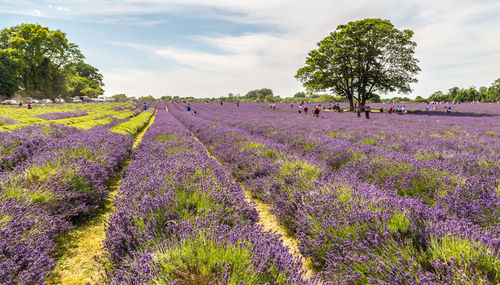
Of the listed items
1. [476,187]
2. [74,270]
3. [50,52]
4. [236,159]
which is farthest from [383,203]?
[50,52]

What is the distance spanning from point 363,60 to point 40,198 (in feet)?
Answer: 102

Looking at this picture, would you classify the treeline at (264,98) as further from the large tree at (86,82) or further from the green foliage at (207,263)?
the green foliage at (207,263)

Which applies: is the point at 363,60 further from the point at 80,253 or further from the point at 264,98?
the point at 264,98

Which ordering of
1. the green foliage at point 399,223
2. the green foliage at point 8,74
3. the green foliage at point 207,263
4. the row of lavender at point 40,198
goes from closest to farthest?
the green foliage at point 207,263, the row of lavender at point 40,198, the green foliage at point 399,223, the green foliage at point 8,74

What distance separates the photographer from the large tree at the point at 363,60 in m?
26.8

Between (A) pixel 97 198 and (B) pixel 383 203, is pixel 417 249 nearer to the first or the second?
(B) pixel 383 203

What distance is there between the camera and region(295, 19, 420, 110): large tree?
26.8 m

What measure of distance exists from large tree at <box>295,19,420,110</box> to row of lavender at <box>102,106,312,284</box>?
93.5 ft

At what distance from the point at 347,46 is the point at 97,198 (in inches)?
1175

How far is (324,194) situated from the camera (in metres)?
2.95

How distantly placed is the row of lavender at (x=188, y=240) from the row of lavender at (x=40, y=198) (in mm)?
583

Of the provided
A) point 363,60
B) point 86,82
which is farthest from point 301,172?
point 86,82

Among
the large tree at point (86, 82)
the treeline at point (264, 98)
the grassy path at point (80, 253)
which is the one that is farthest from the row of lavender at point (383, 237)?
the large tree at point (86, 82)

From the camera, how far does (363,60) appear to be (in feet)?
90.3
